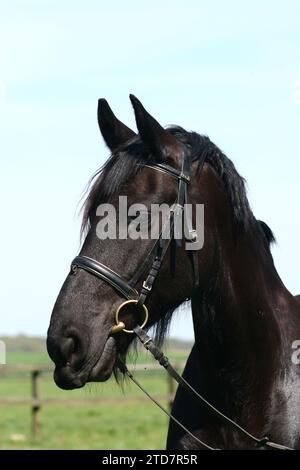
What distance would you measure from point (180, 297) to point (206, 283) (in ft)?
0.62

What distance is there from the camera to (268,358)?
4.24 m

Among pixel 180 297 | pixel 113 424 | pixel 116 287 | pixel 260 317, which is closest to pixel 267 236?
pixel 260 317

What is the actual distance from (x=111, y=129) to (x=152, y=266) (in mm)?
828

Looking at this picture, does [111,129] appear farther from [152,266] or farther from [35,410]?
[35,410]

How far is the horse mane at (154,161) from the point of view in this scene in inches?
155

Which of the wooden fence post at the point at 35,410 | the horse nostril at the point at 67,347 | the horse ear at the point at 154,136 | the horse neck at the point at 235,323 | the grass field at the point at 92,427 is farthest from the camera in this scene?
the wooden fence post at the point at 35,410

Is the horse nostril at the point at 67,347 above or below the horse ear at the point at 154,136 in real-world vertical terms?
below

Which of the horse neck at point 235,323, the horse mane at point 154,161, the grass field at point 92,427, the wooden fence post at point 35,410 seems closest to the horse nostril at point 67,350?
the horse mane at point 154,161

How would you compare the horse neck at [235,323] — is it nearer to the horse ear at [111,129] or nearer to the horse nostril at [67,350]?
the horse ear at [111,129]

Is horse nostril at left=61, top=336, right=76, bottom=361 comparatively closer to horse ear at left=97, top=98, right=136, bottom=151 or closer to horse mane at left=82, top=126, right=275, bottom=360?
horse mane at left=82, top=126, right=275, bottom=360

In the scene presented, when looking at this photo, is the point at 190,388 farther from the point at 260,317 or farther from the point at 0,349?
the point at 0,349

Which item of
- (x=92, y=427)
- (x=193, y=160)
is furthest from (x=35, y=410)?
(x=193, y=160)
